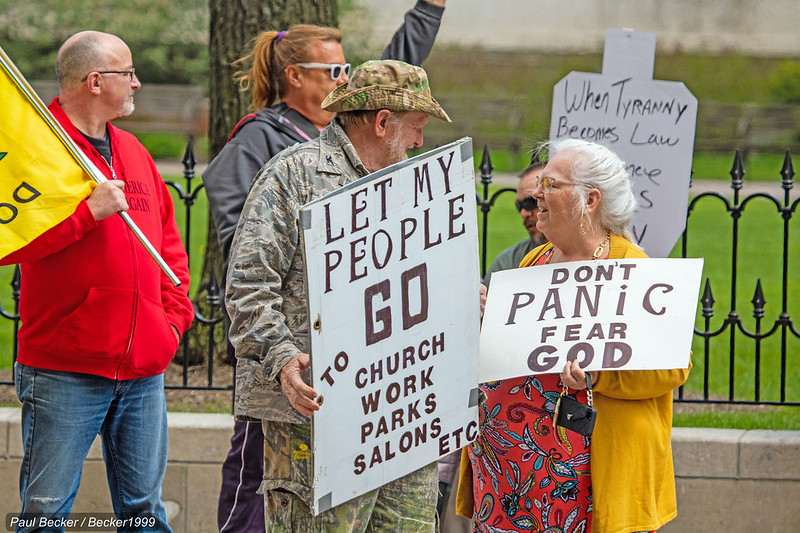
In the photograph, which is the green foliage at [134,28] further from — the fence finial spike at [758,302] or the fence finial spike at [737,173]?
the fence finial spike at [758,302]

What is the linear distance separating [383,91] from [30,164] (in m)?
1.14

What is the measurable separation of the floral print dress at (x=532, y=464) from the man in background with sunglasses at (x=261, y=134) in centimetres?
90

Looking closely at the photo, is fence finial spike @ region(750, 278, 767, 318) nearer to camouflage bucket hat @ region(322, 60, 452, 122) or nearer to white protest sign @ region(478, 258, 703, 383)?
white protest sign @ region(478, 258, 703, 383)

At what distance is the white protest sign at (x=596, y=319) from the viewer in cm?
279

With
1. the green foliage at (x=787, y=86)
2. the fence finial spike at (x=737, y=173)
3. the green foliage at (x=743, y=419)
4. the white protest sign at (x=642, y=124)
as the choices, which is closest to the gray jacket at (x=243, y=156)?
the white protest sign at (x=642, y=124)

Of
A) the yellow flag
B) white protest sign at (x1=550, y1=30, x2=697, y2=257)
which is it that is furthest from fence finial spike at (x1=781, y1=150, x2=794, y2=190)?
the yellow flag

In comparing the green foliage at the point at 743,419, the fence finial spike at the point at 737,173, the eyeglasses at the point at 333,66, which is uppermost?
the eyeglasses at the point at 333,66

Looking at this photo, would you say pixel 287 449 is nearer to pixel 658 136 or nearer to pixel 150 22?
pixel 658 136

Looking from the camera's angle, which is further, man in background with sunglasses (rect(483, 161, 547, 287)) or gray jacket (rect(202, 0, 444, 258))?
man in background with sunglasses (rect(483, 161, 547, 287))

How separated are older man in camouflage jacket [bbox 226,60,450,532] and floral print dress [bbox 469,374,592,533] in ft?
0.75

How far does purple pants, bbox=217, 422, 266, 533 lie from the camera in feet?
11.7

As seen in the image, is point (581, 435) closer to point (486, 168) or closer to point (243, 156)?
point (243, 156)

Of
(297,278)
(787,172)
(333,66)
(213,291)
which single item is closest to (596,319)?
(297,278)

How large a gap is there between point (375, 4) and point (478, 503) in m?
22.3
